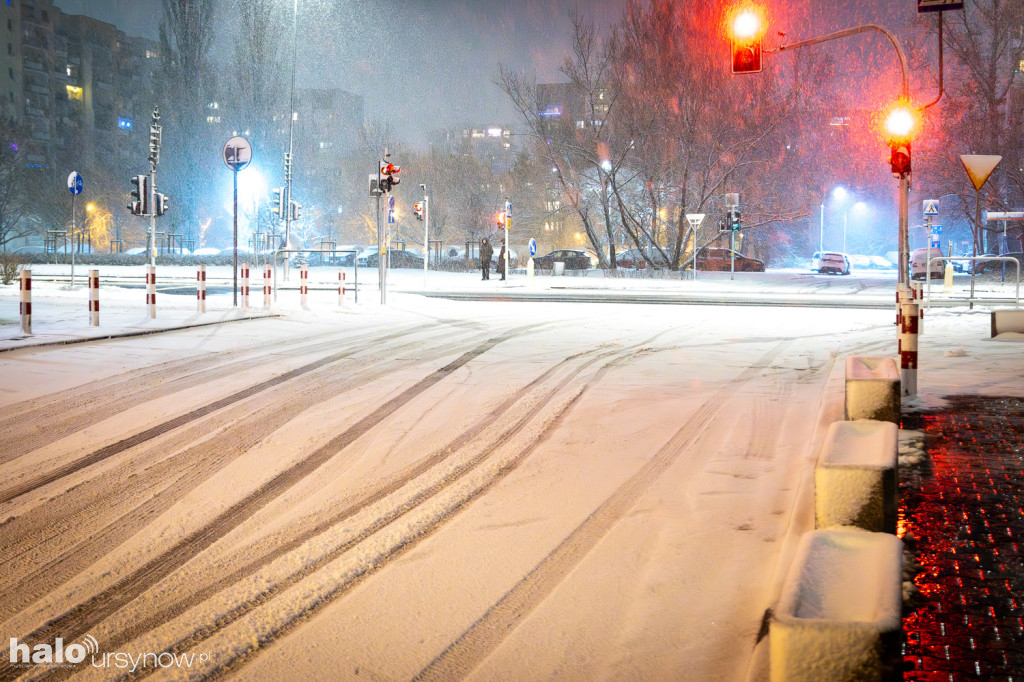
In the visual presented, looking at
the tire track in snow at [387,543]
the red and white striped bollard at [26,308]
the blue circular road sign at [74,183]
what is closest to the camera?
the tire track in snow at [387,543]

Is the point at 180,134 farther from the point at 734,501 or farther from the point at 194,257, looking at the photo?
the point at 734,501

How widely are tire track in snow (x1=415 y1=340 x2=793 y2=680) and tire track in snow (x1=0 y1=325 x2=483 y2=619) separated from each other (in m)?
1.91

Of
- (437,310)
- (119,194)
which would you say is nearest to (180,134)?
(119,194)

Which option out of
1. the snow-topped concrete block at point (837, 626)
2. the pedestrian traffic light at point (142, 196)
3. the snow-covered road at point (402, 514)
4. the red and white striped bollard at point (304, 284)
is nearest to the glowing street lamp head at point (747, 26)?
the snow-covered road at point (402, 514)

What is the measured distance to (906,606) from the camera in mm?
3863

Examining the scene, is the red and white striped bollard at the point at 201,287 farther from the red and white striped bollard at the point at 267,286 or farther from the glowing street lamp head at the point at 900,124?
the glowing street lamp head at the point at 900,124

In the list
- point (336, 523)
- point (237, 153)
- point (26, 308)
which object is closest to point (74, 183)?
point (237, 153)

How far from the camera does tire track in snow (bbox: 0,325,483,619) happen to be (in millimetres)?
4438

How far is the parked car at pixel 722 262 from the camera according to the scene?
52875mm

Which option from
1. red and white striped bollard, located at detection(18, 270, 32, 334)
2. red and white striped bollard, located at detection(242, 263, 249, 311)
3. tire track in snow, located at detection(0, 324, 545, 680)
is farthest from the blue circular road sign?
tire track in snow, located at detection(0, 324, 545, 680)

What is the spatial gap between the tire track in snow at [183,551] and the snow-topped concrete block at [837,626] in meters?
2.67

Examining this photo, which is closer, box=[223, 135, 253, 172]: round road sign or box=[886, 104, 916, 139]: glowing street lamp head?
box=[886, 104, 916, 139]: glowing street lamp head

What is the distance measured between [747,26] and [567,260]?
1520 inches

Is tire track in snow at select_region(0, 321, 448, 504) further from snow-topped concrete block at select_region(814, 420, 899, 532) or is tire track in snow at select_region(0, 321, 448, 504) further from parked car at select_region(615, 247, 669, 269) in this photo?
parked car at select_region(615, 247, 669, 269)
